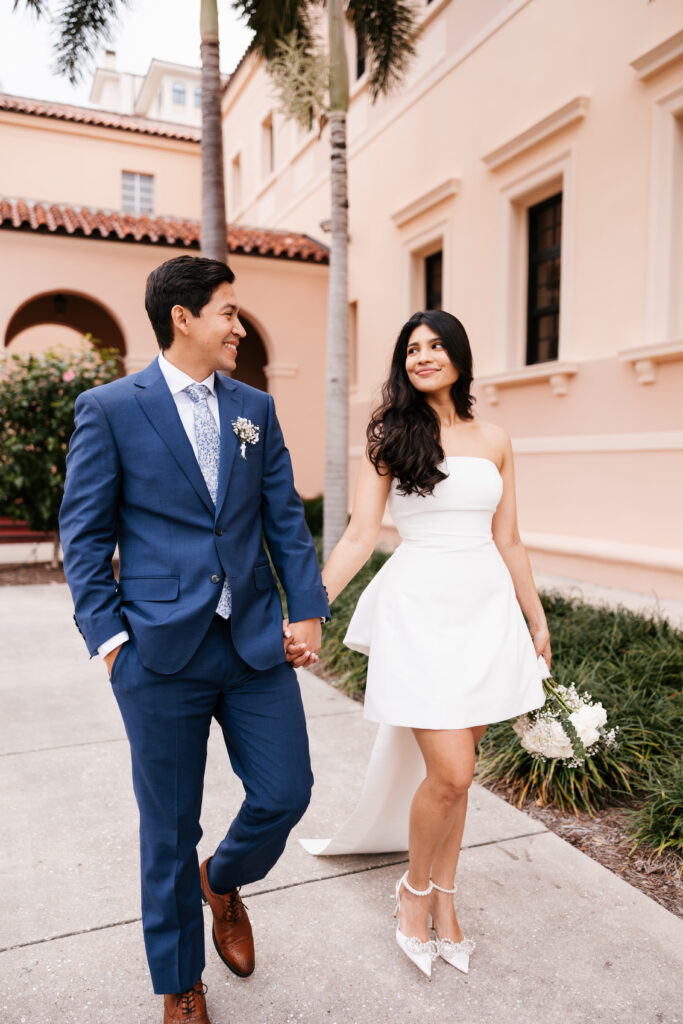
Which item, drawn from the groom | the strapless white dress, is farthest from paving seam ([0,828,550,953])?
the strapless white dress

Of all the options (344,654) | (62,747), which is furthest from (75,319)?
(62,747)

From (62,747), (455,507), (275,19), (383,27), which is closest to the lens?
(455,507)

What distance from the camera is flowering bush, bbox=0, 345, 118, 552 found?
10.1 m

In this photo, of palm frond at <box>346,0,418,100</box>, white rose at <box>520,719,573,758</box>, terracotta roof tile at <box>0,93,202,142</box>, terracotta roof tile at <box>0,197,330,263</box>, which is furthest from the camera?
terracotta roof tile at <box>0,93,202,142</box>

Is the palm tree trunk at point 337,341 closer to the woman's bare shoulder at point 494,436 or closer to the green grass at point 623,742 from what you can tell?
the green grass at point 623,742

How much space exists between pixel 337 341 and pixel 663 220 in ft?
10.1

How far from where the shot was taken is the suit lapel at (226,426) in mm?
2215

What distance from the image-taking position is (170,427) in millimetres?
2176

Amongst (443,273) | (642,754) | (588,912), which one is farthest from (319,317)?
(588,912)

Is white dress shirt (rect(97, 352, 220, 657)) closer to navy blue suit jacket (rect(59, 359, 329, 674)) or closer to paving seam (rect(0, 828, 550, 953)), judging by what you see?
navy blue suit jacket (rect(59, 359, 329, 674))

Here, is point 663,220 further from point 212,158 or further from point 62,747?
point 62,747

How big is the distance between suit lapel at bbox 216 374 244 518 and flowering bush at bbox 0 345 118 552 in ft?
27.3

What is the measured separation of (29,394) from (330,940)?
8959 millimetres

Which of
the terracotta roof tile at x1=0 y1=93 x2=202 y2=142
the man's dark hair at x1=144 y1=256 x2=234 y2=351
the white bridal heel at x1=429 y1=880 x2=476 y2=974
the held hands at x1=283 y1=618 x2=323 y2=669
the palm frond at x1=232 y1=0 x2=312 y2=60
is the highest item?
the terracotta roof tile at x1=0 y1=93 x2=202 y2=142
